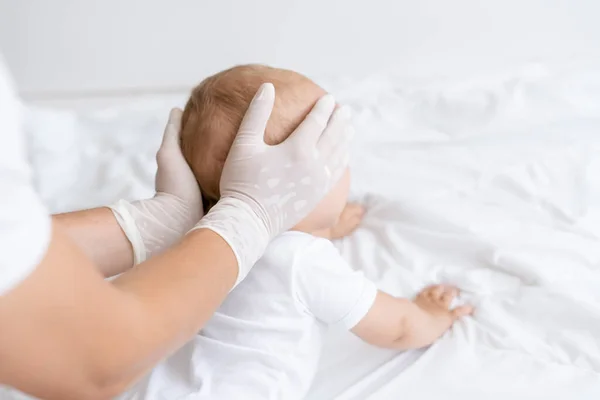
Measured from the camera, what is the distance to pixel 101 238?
0.89 m

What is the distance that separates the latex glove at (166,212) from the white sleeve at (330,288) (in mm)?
190

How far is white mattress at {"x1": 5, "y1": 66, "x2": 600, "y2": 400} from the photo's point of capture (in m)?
0.90

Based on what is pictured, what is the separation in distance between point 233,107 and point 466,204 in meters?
0.48

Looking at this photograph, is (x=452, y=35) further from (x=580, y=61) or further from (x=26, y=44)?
(x=26, y=44)

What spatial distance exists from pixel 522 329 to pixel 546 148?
1.36 feet

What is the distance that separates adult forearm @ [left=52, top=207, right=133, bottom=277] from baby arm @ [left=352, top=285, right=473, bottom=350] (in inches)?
12.4

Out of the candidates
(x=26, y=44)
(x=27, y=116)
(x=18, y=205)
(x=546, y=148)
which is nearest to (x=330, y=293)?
(x=18, y=205)

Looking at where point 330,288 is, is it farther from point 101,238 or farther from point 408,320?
point 101,238

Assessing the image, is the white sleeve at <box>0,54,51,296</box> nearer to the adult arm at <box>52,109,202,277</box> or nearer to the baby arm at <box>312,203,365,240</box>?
the adult arm at <box>52,109,202,277</box>

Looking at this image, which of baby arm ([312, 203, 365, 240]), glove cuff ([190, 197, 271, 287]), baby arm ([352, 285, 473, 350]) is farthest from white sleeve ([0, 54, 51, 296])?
baby arm ([312, 203, 365, 240])

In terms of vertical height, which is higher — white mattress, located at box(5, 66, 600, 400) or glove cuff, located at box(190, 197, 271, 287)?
glove cuff, located at box(190, 197, 271, 287)

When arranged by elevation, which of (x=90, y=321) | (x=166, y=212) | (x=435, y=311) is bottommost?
(x=435, y=311)

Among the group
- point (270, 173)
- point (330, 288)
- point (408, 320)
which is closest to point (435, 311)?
point (408, 320)

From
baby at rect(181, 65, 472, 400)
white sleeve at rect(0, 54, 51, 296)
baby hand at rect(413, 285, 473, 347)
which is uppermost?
white sleeve at rect(0, 54, 51, 296)
